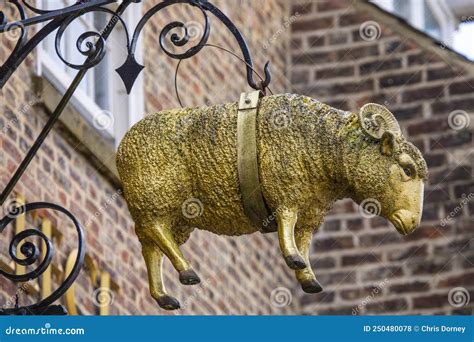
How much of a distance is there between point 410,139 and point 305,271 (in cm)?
713

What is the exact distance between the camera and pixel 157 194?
242 inches

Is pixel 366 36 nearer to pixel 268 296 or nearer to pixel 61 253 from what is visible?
pixel 268 296

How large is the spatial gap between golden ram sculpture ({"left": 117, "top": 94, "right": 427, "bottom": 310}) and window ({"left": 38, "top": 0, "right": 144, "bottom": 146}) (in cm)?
353

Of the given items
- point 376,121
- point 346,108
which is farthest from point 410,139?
point 376,121

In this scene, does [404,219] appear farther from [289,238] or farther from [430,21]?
[430,21]

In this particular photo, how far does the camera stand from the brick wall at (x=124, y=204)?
9172mm

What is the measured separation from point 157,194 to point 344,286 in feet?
22.3

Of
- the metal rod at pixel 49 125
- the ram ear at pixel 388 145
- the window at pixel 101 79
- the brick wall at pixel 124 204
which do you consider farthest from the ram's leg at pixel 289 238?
the window at pixel 101 79

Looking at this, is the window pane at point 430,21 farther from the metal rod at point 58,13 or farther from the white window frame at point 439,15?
the metal rod at point 58,13

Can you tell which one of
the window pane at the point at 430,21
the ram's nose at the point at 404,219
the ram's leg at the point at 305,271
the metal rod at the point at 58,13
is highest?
the window pane at the point at 430,21

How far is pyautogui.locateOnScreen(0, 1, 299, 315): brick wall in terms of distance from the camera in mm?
9172

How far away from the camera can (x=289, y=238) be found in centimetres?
597

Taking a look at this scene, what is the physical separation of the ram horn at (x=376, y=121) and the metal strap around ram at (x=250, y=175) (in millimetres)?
373
